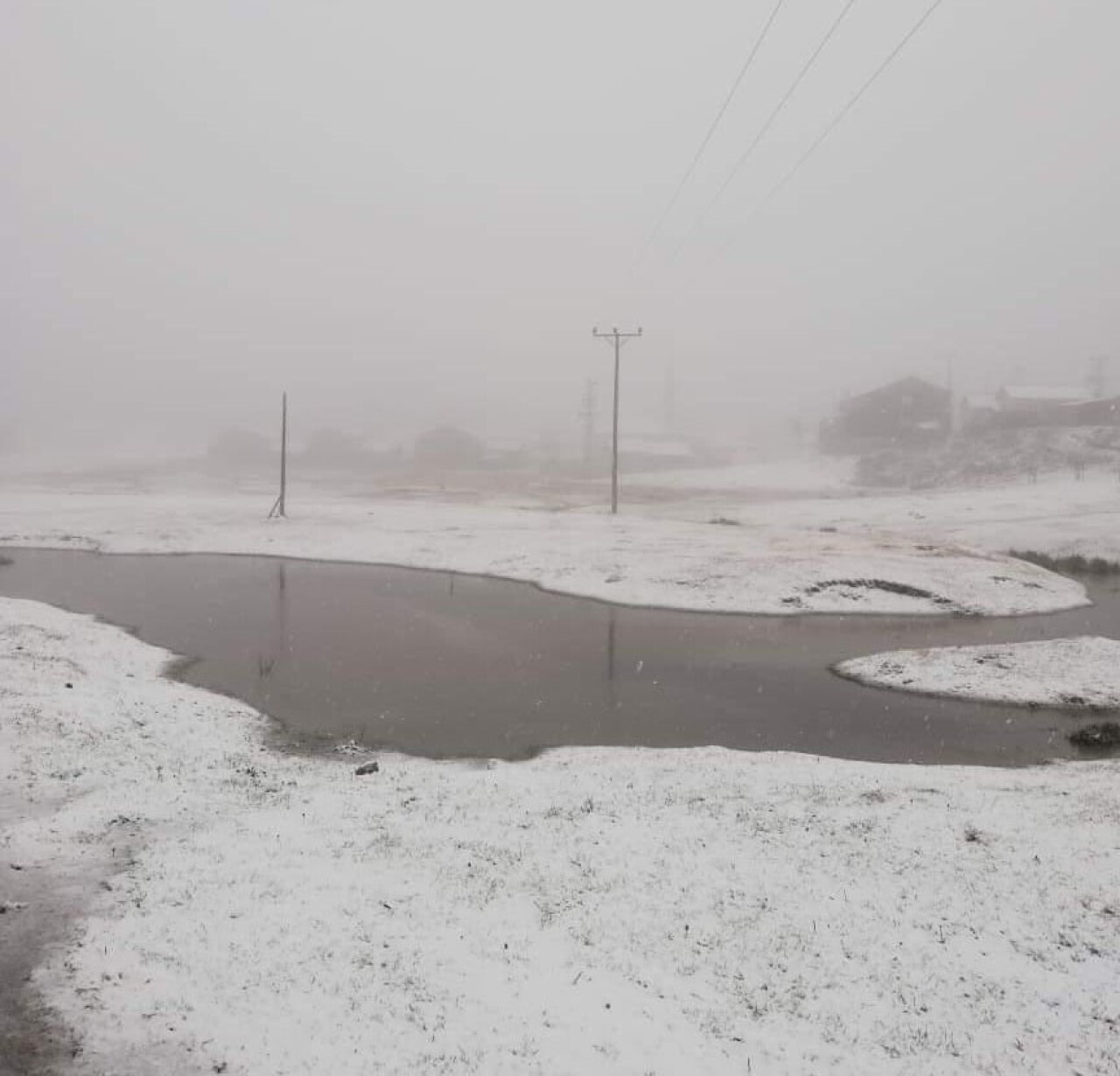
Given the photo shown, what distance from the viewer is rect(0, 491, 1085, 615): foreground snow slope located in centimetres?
3875

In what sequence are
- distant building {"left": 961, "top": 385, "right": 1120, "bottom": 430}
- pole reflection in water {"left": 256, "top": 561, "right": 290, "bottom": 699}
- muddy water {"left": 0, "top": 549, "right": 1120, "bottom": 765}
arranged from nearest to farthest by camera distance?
1. muddy water {"left": 0, "top": 549, "right": 1120, "bottom": 765}
2. pole reflection in water {"left": 256, "top": 561, "right": 290, "bottom": 699}
3. distant building {"left": 961, "top": 385, "right": 1120, "bottom": 430}

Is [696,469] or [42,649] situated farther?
[696,469]

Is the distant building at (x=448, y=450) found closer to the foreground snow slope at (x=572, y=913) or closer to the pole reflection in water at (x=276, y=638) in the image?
the pole reflection in water at (x=276, y=638)

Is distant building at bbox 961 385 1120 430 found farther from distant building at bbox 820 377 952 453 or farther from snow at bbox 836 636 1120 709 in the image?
snow at bbox 836 636 1120 709

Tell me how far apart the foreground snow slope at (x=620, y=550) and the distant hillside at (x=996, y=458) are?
4134 centimetres

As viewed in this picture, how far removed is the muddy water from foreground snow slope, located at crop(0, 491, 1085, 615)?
7.86ft

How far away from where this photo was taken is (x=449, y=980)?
391 inches

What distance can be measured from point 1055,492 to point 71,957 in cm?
8817

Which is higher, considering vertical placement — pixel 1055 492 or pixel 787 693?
pixel 1055 492

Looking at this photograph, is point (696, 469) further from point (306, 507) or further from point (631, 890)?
point (631, 890)

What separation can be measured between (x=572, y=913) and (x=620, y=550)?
38.1 m

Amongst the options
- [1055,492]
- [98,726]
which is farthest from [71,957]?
[1055,492]

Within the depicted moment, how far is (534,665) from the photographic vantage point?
90.3 feet

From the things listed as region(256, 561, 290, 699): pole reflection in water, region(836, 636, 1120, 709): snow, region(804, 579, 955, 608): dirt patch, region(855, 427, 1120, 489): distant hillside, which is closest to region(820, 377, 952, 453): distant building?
region(855, 427, 1120, 489): distant hillside
